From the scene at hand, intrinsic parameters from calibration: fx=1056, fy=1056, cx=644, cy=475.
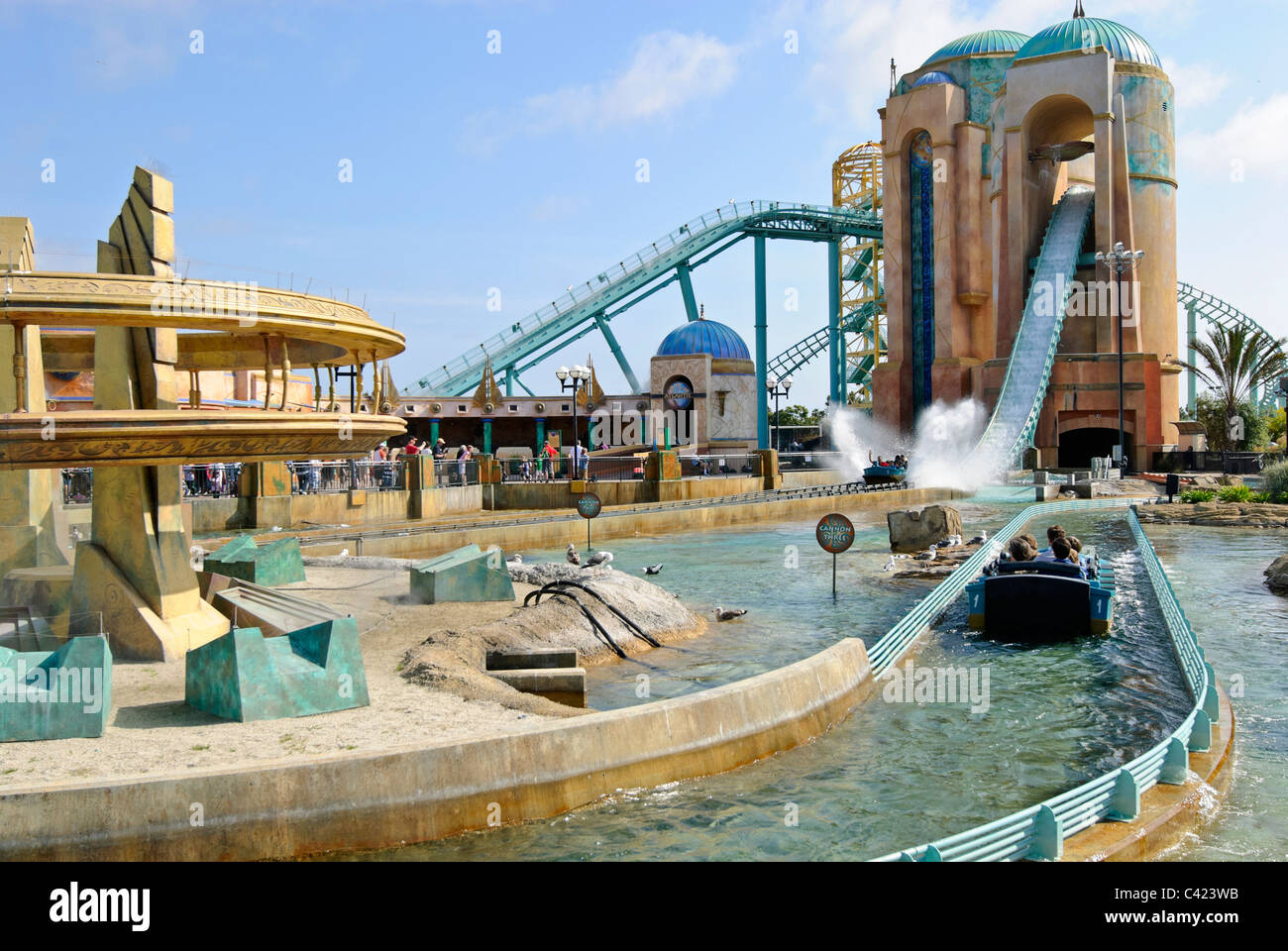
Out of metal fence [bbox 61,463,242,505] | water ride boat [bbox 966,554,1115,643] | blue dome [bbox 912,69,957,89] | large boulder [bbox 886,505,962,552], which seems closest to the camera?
water ride boat [bbox 966,554,1115,643]

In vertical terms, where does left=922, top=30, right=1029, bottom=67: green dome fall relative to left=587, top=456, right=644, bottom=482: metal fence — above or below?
above

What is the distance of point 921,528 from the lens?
84.1 feet

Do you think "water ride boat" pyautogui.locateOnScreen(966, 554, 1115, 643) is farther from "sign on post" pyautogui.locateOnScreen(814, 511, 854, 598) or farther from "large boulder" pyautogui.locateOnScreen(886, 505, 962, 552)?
"large boulder" pyautogui.locateOnScreen(886, 505, 962, 552)

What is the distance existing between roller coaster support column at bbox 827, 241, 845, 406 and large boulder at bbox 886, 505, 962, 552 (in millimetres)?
50541

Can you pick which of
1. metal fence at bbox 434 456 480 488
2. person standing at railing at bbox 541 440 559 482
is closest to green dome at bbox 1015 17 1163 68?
person standing at railing at bbox 541 440 559 482

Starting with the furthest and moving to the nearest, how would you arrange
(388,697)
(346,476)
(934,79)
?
1. (934,79)
2. (346,476)
3. (388,697)

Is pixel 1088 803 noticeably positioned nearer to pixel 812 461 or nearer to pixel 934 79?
pixel 812 461

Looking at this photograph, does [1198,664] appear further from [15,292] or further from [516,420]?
[516,420]

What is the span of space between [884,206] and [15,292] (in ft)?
200

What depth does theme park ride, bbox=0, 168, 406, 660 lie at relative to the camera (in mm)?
9859

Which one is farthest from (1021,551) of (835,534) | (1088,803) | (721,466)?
(721,466)

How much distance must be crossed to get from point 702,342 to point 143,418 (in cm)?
5385

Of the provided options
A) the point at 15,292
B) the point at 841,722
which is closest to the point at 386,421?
the point at 15,292

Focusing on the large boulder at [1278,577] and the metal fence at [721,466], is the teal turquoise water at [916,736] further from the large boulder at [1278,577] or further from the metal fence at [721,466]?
the metal fence at [721,466]
